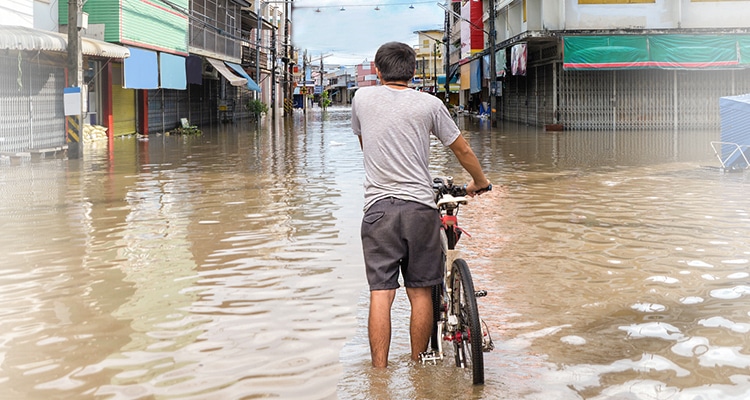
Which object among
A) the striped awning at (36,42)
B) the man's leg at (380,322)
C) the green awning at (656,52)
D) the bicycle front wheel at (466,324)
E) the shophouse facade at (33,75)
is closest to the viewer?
the bicycle front wheel at (466,324)

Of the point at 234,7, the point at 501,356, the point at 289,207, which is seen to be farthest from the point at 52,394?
the point at 234,7

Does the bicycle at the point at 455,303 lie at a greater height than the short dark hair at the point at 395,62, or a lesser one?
lesser

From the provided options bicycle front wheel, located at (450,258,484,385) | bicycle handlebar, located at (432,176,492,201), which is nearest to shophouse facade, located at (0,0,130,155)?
bicycle handlebar, located at (432,176,492,201)

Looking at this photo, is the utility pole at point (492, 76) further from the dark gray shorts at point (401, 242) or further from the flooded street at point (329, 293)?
the dark gray shorts at point (401, 242)

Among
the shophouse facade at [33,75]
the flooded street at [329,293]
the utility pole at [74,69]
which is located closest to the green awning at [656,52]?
the shophouse facade at [33,75]

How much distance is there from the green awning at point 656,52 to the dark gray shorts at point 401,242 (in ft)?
102

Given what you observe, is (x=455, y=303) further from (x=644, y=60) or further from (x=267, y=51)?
(x=267, y=51)

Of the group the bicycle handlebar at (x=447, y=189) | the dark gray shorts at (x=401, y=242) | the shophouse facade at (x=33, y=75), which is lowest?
the dark gray shorts at (x=401, y=242)

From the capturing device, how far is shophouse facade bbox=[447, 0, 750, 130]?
114 ft

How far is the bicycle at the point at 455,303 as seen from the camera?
14.9 feet

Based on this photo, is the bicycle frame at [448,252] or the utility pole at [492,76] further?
the utility pole at [492,76]

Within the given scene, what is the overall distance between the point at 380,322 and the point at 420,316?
0.73 ft

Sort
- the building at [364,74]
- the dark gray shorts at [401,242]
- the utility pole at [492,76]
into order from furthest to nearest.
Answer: the building at [364,74] → the utility pole at [492,76] → the dark gray shorts at [401,242]

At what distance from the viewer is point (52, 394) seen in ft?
15.0
